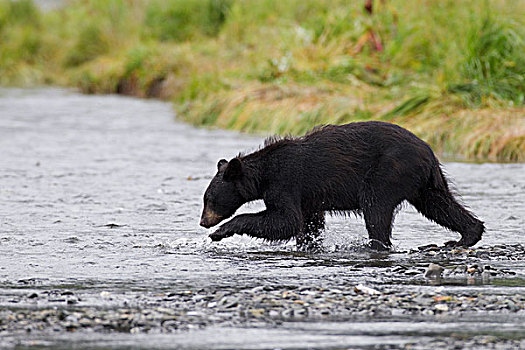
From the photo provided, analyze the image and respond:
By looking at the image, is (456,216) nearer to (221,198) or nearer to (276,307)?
(221,198)

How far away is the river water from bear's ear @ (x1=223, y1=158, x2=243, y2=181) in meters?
0.61

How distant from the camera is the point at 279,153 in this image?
275 inches

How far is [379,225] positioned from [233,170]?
1.23 meters

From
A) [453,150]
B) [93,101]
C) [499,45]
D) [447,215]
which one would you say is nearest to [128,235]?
[447,215]

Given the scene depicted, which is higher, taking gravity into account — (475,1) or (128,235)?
(475,1)

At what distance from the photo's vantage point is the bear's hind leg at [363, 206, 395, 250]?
6777mm

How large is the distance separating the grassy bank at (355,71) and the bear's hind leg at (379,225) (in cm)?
637

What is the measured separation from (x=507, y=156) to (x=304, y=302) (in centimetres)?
833

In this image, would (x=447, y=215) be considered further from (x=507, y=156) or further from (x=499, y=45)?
(x=499, y=45)

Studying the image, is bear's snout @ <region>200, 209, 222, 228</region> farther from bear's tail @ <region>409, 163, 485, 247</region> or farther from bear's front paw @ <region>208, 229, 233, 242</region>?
bear's tail @ <region>409, 163, 485, 247</region>

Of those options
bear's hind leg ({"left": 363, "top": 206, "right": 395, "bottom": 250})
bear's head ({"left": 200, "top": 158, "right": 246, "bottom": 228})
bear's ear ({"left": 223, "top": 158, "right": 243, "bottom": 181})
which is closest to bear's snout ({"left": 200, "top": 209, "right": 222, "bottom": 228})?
bear's head ({"left": 200, "top": 158, "right": 246, "bottom": 228})

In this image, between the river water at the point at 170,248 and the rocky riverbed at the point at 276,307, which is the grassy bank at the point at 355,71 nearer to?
the river water at the point at 170,248

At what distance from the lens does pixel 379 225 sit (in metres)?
6.80

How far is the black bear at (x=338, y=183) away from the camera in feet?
22.1
